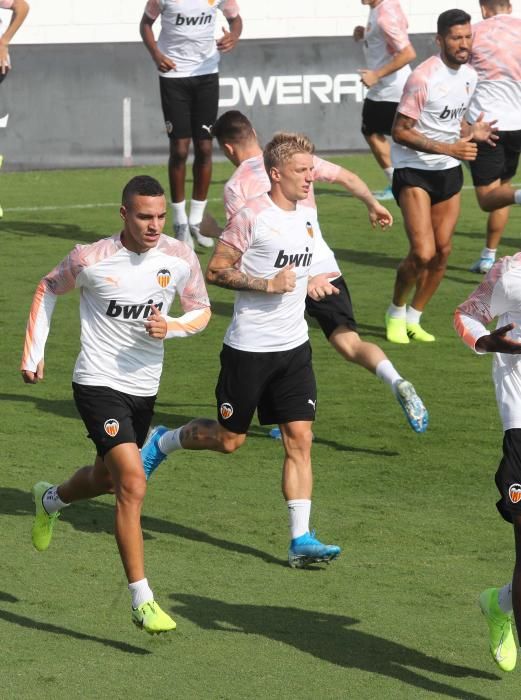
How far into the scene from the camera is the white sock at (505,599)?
642cm

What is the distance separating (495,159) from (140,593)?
26.3 feet

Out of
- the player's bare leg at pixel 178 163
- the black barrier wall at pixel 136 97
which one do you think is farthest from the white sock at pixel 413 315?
the black barrier wall at pixel 136 97

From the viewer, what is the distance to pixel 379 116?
17.5 metres

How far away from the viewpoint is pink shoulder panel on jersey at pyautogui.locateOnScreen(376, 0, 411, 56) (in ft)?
54.7

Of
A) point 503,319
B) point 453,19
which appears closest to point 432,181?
point 453,19

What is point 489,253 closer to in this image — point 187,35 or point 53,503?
point 187,35

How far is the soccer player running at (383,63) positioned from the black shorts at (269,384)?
8.13 metres

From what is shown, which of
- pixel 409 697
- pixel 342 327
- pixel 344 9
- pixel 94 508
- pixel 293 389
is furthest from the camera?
pixel 344 9

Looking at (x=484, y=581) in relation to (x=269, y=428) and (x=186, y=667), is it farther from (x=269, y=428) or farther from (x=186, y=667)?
(x=269, y=428)

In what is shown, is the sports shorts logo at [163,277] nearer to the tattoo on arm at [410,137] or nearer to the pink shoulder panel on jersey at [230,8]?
the tattoo on arm at [410,137]

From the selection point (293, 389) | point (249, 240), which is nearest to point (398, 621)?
point (293, 389)

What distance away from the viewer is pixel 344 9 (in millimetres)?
24188

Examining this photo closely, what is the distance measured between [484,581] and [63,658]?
218cm

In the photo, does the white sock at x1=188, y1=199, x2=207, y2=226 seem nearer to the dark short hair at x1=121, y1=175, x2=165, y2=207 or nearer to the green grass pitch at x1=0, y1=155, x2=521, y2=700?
the green grass pitch at x1=0, y1=155, x2=521, y2=700
